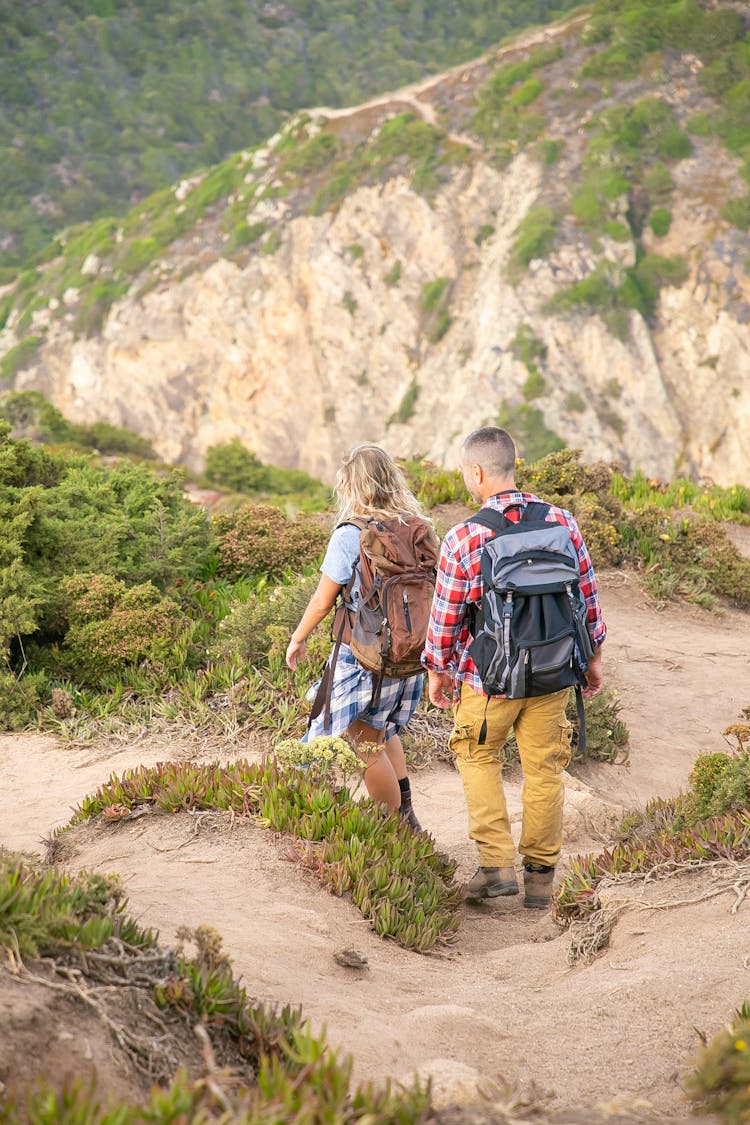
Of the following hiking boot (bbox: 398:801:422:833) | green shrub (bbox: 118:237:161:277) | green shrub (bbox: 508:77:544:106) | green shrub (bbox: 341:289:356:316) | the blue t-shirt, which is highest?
green shrub (bbox: 508:77:544:106)

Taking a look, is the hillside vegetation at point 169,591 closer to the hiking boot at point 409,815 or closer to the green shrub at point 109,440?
the hiking boot at point 409,815

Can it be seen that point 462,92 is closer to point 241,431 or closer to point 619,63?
point 619,63

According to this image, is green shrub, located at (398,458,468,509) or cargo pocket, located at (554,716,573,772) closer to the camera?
cargo pocket, located at (554,716,573,772)

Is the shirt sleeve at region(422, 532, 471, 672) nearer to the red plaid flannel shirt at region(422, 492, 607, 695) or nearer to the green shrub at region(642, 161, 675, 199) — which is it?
the red plaid flannel shirt at region(422, 492, 607, 695)

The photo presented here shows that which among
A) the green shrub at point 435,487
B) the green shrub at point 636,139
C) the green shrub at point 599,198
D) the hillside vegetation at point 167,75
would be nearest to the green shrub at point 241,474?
the green shrub at point 599,198

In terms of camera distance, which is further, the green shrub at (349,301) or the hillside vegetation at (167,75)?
the hillside vegetation at (167,75)

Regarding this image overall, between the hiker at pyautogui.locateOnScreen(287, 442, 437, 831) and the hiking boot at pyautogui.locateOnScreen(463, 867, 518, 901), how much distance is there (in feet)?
1.57

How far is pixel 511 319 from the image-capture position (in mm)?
42844

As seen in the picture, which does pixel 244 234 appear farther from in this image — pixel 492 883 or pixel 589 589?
pixel 492 883

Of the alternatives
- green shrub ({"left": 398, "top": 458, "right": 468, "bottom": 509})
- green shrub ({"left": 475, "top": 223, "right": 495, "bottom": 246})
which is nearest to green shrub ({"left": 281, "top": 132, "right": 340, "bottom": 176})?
green shrub ({"left": 475, "top": 223, "right": 495, "bottom": 246})

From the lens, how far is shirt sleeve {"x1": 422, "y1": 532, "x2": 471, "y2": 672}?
13.8ft

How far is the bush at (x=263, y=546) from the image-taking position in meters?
9.20

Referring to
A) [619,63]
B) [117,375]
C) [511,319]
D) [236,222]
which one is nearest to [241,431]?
[117,375]

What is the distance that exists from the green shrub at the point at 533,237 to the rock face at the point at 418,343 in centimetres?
47
